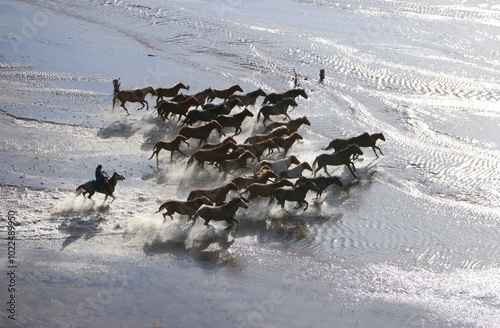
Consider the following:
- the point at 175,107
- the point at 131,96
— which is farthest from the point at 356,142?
the point at 131,96

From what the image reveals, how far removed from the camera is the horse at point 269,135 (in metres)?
16.2

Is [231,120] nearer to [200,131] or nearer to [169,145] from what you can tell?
[200,131]

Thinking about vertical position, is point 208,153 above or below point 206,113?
below

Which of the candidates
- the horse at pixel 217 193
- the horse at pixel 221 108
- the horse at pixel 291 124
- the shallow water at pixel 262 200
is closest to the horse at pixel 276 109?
the shallow water at pixel 262 200

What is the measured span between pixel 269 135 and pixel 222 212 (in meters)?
5.19

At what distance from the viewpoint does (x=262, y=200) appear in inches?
524

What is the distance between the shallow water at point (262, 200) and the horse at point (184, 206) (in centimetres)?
28

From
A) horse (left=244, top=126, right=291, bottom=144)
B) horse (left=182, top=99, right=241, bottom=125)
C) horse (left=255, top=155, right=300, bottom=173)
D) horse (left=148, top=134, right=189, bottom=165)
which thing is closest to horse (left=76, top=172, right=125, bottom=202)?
horse (left=148, top=134, right=189, bottom=165)

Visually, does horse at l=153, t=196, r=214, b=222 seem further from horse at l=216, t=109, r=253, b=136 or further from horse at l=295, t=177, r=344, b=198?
horse at l=216, t=109, r=253, b=136

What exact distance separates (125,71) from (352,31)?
16071 mm

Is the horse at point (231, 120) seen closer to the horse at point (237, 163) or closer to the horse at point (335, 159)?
the horse at point (237, 163)

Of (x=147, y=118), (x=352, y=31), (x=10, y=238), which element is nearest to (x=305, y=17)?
(x=352, y=31)

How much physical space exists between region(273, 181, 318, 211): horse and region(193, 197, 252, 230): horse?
1.09m

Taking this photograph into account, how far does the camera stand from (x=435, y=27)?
3512 cm
